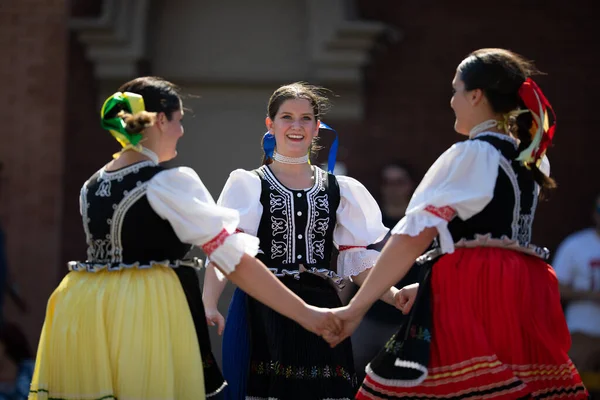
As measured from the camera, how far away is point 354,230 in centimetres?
457

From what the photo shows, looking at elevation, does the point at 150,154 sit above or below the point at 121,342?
above

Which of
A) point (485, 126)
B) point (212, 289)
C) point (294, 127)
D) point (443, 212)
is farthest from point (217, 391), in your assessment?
point (485, 126)

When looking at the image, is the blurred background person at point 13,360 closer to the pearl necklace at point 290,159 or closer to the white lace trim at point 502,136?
the pearl necklace at point 290,159

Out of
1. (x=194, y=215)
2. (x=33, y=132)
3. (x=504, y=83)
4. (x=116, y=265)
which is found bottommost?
(x=33, y=132)

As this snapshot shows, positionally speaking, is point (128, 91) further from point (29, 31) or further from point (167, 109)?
point (29, 31)

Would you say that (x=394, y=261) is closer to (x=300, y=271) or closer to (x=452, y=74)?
(x=300, y=271)

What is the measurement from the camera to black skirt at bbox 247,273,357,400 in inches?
167

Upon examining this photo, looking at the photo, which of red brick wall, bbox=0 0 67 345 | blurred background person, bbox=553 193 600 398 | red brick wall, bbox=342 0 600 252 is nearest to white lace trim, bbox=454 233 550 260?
blurred background person, bbox=553 193 600 398

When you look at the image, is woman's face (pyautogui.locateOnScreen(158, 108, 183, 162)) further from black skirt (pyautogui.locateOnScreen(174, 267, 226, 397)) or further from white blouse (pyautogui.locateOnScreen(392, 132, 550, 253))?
white blouse (pyautogui.locateOnScreen(392, 132, 550, 253))

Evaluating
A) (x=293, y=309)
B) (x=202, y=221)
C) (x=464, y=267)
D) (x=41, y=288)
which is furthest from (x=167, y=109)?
(x=41, y=288)

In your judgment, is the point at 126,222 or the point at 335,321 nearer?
the point at 126,222

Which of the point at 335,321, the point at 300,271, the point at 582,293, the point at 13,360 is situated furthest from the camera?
the point at 13,360

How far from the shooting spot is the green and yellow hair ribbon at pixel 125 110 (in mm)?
3916

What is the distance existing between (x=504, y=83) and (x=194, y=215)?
117cm
